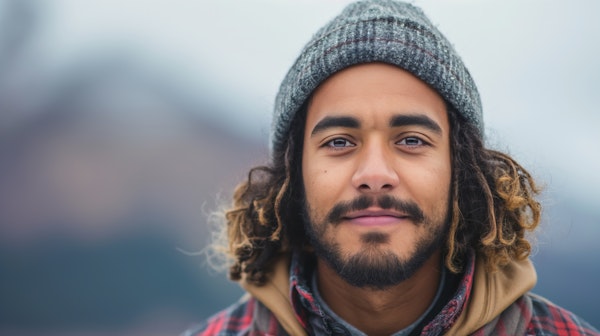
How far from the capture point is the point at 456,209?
7.99ft

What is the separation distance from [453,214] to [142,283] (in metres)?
3.34

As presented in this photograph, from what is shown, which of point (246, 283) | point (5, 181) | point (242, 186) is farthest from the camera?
point (5, 181)

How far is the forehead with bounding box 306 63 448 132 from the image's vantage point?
2.32 meters

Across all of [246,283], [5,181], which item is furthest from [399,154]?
[5,181]

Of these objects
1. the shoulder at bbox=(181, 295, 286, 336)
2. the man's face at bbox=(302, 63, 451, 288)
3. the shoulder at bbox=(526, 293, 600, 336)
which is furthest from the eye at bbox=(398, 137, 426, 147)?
the shoulder at bbox=(181, 295, 286, 336)

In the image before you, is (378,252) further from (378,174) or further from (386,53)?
(386,53)

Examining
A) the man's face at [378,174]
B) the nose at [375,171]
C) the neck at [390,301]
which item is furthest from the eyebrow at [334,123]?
the neck at [390,301]

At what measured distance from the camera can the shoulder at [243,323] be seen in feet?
8.52

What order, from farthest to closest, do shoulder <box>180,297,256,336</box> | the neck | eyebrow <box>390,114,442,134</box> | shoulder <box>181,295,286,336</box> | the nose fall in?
shoulder <box>180,297,256,336</box> < shoulder <box>181,295,286,336</box> < the neck < eyebrow <box>390,114,442,134</box> < the nose

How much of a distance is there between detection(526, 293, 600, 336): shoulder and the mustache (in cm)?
64

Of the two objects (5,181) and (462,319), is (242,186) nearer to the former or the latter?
(462,319)

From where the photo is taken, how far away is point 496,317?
2346mm

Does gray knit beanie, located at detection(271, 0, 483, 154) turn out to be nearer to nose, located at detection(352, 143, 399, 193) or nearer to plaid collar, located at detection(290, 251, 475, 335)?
nose, located at detection(352, 143, 399, 193)

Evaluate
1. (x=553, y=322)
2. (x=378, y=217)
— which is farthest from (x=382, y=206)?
(x=553, y=322)
